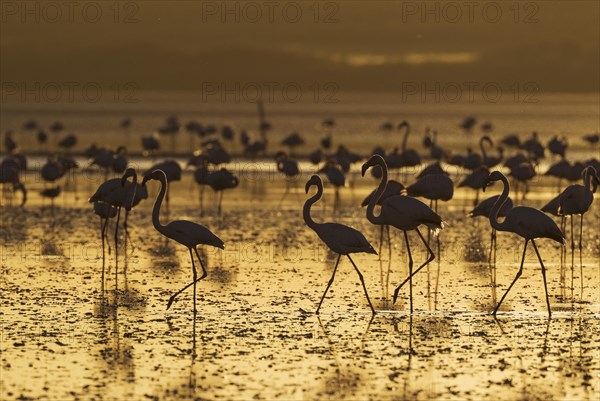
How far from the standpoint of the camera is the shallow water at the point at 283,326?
31.3 feet

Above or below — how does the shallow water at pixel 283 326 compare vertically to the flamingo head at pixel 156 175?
below

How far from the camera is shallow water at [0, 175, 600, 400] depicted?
955cm

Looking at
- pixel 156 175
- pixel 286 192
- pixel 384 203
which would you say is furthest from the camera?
pixel 286 192

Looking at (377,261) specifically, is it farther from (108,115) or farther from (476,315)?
(108,115)

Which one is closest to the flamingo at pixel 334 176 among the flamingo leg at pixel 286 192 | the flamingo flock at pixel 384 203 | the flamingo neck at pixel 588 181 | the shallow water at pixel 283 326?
the flamingo flock at pixel 384 203

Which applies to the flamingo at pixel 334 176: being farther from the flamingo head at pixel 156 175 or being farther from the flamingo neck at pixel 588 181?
the flamingo head at pixel 156 175

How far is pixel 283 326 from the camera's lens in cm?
1175

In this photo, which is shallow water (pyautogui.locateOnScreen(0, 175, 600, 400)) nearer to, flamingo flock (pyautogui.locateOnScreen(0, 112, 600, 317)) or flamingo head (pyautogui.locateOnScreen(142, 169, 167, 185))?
flamingo flock (pyautogui.locateOnScreen(0, 112, 600, 317))

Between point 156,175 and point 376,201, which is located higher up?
point 156,175

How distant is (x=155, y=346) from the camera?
1083 cm

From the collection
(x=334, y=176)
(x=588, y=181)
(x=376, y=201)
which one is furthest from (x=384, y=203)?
(x=334, y=176)

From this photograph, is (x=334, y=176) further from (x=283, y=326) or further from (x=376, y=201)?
(x=283, y=326)

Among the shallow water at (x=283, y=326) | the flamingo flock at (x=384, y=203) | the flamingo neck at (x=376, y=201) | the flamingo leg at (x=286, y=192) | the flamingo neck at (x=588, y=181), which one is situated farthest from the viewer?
the flamingo leg at (x=286, y=192)

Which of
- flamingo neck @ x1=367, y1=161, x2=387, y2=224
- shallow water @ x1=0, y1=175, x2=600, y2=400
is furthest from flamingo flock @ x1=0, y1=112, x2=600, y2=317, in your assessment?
shallow water @ x1=0, y1=175, x2=600, y2=400
